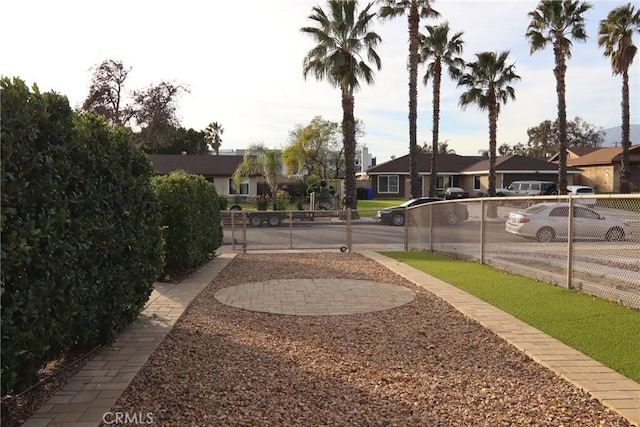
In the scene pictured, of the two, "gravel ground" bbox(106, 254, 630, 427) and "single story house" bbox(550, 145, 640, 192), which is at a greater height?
"single story house" bbox(550, 145, 640, 192)

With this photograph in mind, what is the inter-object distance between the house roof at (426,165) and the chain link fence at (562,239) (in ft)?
112

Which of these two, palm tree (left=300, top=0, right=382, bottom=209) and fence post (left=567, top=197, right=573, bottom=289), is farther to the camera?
palm tree (left=300, top=0, right=382, bottom=209)

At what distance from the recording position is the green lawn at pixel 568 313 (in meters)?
5.07

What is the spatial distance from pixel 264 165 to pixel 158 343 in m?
29.8

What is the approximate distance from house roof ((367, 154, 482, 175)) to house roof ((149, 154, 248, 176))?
1290 centimetres

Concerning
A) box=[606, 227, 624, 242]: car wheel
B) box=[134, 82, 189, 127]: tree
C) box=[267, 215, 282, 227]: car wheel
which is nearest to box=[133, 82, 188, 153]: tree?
box=[134, 82, 189, 127]: tree

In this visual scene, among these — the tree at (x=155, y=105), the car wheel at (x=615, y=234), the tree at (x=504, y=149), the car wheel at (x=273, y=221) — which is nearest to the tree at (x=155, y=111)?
the tree at (x=155, y=105)

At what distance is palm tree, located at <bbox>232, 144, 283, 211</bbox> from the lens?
113 ft

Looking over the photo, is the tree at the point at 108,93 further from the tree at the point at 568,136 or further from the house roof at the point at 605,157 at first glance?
the tree at the point at 568,136

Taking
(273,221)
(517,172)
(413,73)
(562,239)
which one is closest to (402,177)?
(517,172)

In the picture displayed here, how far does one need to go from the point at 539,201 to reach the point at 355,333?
538 cm

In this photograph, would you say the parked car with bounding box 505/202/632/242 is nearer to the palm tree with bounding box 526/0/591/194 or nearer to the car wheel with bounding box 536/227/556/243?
the car wheel with bounding box 536/227/556/243

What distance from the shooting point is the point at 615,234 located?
7238mm

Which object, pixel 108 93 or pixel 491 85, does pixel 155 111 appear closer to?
pixel 108 93
